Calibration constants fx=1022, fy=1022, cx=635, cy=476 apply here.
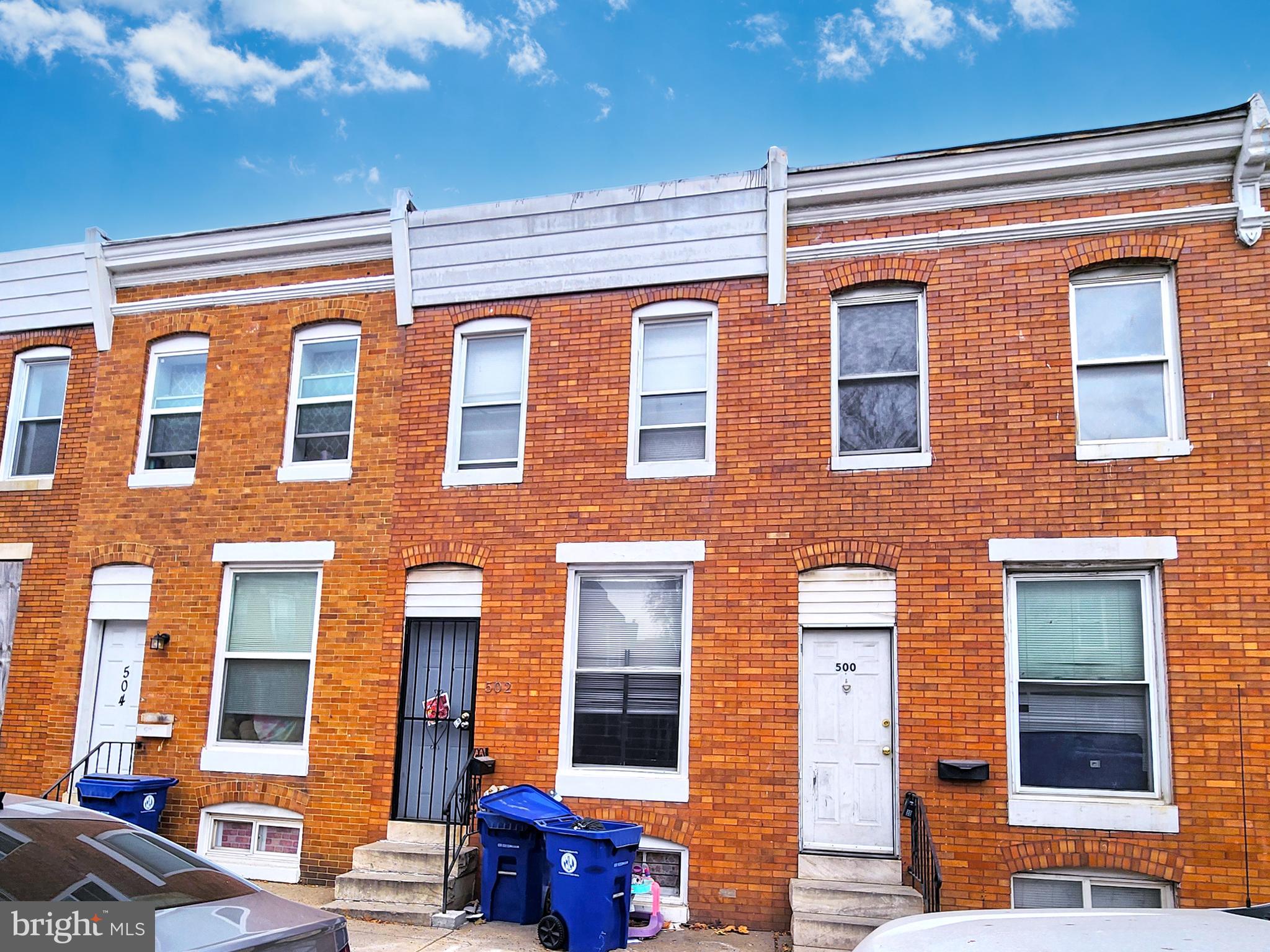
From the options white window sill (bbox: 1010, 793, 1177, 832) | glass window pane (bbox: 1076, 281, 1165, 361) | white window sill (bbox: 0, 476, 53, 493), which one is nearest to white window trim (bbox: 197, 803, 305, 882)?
white window sill (bbox: 0, 476, 53, 493)

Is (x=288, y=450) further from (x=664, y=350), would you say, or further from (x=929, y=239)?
(x=929, y=239)

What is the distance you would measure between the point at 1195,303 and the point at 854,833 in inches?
232

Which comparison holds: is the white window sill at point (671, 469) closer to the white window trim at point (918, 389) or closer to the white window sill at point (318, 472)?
the white window trim at point (918, 389)

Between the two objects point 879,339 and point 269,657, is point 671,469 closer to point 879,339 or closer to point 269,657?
point 879,339

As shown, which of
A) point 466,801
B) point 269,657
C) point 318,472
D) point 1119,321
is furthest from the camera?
point 318,472

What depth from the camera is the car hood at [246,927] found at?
12.3 feet

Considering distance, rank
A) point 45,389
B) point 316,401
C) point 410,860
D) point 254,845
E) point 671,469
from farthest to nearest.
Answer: point 45,389 < point 316,401 < point 254,845 < point 671,469 < point 410,860

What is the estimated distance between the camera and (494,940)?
346 inches

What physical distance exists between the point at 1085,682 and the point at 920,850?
84.1 inches

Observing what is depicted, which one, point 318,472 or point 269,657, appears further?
point 318,472

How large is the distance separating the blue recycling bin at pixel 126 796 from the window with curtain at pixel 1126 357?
404 inches

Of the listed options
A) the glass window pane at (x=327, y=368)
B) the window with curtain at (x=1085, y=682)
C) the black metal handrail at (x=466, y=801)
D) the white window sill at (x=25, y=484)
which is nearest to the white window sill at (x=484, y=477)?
the glass window pane at (x=327, y=368)

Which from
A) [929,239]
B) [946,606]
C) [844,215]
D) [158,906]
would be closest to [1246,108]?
[929,239]

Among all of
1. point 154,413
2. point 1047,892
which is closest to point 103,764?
point 154,413
